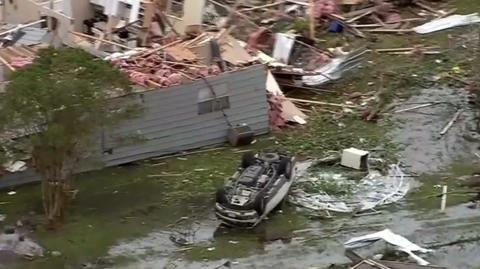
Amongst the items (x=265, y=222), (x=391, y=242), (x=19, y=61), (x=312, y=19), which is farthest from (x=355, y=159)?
(x=312, y=19)

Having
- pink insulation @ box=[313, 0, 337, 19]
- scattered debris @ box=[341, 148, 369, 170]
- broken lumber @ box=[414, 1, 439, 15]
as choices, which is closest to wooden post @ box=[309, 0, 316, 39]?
pink insulation @ box=[313, 0, 337, 19]

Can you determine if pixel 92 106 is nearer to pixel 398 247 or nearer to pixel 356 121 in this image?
pixel 398 247

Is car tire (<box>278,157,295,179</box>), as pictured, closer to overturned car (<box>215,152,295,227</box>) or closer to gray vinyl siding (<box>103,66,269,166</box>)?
overturned car (<box>215,152,295,227</box>)

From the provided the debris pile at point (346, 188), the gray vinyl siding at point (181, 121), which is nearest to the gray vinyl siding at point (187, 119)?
the gray vinyl siding at point (181, 121)

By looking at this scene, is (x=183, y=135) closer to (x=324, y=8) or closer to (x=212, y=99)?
(x=212, y=99)

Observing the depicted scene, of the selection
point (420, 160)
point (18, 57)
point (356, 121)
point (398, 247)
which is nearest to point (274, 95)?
point (356, 121)
